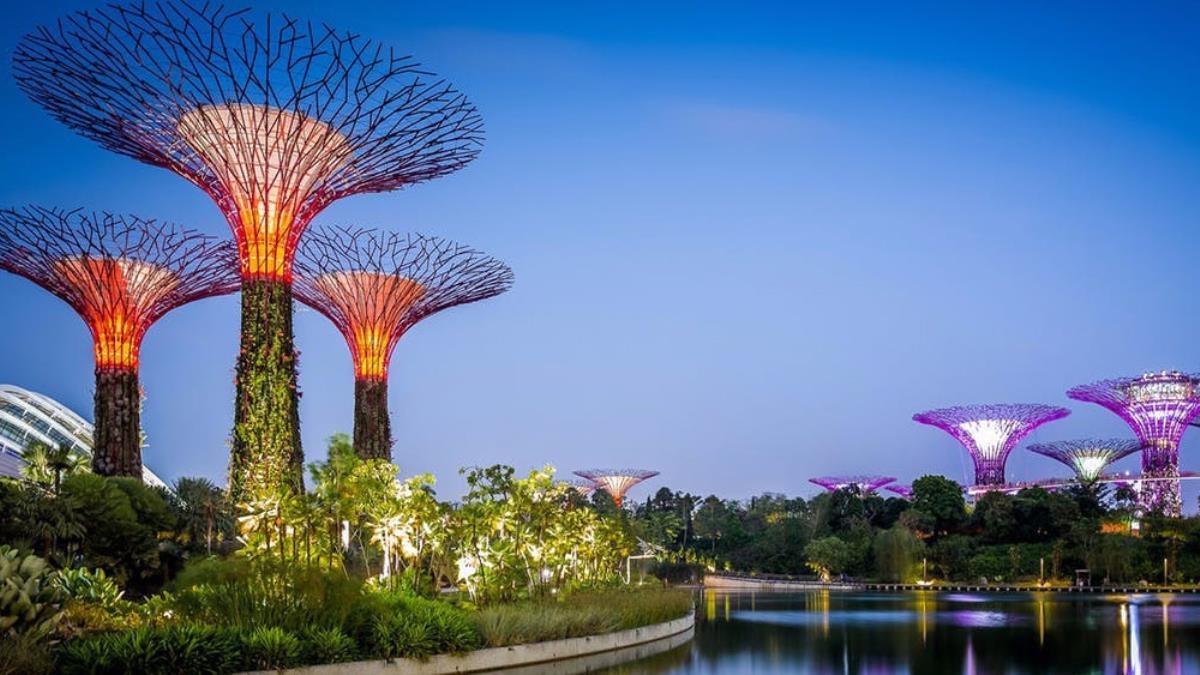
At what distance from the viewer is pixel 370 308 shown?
3234cm

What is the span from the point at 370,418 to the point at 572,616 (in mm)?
16859

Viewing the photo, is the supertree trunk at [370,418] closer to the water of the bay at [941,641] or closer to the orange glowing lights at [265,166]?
the orange glowing lights at [265,166]

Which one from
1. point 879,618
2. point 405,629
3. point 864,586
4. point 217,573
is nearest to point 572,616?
point 405,629

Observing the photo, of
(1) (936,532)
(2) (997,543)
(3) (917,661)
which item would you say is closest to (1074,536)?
(2) (997,543)

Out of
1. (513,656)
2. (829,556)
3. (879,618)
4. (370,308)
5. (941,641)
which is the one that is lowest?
(829,556)

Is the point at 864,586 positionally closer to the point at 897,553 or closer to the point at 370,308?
the point at 897,553

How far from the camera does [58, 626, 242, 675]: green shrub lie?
36.0 feet

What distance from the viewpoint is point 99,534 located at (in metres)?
22.7

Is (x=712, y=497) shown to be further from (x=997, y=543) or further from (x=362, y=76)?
(x=362, y=76)

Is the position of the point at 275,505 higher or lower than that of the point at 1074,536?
higher

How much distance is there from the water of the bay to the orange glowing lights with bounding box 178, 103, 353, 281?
12345 mm

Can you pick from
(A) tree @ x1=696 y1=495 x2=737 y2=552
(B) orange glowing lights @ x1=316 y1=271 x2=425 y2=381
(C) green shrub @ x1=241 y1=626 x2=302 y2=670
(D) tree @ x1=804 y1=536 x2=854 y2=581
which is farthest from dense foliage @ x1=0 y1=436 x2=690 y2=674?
(A) tree @ x1=696 y1=495 x2=737 y2=552

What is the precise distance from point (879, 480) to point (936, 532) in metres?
43.1

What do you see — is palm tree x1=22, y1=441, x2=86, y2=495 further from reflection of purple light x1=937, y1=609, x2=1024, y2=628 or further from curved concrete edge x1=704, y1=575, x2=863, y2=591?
curved concrete edge x1=704, y1=575, x2=863, y2=591
